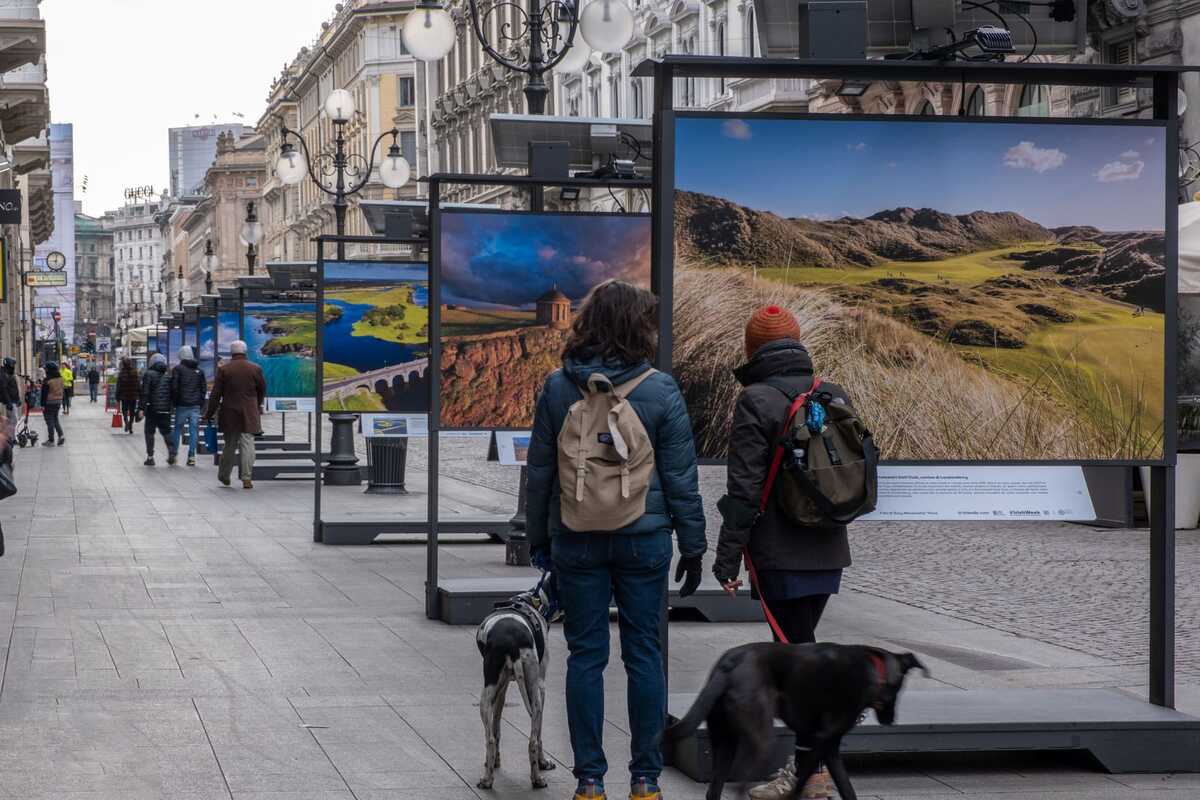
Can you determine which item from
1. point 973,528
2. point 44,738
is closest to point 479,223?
point 44,738

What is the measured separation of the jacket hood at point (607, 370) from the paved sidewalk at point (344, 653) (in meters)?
1.58

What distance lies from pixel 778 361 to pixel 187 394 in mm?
24144

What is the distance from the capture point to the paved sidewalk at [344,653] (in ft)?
23.2

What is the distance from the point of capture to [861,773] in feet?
23.5

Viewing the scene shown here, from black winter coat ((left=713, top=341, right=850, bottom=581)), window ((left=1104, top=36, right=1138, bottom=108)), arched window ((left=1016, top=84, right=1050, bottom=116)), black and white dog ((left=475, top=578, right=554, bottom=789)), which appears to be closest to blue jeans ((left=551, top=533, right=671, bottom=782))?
black winter coat ((left=713, top=341, right=850, bottom=581))

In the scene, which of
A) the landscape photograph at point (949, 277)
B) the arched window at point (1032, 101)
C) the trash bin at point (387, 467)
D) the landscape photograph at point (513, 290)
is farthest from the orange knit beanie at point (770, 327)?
the arched window at point (1032, 101)

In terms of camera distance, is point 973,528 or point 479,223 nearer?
point 479,223

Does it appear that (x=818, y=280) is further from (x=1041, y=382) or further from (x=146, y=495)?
(x=146, y=495)

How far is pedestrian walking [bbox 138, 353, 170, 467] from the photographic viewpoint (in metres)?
30.4

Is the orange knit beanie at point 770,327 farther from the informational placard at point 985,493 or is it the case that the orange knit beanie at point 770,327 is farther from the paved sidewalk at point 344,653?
the paved sidewalk at point 344,653

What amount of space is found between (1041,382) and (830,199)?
1.13m

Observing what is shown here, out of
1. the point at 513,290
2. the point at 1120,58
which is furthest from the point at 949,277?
the point at 1120,58

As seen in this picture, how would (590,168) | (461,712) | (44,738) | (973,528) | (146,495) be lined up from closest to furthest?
(44,738) → (461,712) → (590,168) → (973,528) → (146,495)

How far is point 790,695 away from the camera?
5.79 metres
